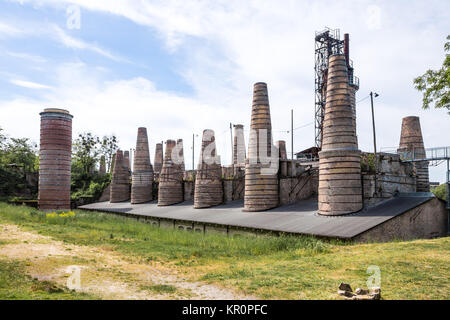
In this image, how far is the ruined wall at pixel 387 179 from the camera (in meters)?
16.5

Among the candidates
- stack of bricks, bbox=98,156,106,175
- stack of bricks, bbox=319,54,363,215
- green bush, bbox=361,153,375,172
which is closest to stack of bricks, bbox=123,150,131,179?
stack of bricks, bbox=98,156,106,175

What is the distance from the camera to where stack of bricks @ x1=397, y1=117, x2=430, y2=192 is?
2333cm

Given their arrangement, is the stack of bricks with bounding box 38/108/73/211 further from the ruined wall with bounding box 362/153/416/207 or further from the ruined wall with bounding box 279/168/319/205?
the ruined wall with bounding box 362/153/416/207

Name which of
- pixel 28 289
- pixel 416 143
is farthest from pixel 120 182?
pixel 28 289

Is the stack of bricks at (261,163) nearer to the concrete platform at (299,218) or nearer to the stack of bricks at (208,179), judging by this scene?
the concrete platform at (299,218)

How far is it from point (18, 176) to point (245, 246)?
3344cm

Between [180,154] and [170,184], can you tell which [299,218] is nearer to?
[170,184]

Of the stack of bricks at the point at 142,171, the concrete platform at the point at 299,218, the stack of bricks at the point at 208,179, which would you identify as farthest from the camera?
the stack of bricks at the point at 142,171

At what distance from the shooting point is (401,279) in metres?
7.82

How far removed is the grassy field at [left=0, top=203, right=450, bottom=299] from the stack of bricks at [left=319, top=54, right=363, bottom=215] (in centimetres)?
323

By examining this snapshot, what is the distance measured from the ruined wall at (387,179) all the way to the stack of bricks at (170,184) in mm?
16366

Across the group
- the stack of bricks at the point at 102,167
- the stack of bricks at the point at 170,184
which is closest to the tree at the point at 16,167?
the stack of bricks at the point at 102,167
